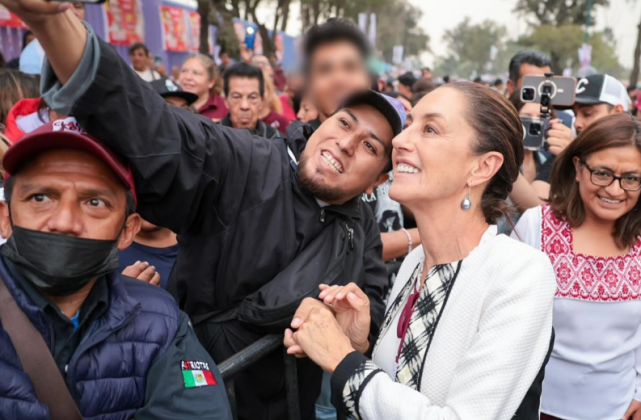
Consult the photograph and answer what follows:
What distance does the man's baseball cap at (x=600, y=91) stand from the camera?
150 inches

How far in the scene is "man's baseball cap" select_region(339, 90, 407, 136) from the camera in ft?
7.00

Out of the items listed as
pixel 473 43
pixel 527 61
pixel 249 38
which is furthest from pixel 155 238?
pixel 473 43

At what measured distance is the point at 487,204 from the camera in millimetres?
1771

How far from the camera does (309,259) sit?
189 centimetres

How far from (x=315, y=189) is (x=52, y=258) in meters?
0.92

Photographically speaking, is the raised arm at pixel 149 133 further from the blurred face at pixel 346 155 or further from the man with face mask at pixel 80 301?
the blurred face at pixel 346 155

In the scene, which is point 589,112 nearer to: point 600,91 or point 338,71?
point 600,91

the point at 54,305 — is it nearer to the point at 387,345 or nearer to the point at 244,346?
the point at 244,346

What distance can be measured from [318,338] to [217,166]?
63cm

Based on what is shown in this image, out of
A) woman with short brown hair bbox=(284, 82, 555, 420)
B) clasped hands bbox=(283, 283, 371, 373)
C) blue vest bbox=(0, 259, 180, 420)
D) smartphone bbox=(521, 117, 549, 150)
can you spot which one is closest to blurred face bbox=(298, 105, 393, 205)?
woman with short brown hair bbox=(284, 82, 555, 420)

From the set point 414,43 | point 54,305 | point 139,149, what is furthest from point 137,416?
point 414,43

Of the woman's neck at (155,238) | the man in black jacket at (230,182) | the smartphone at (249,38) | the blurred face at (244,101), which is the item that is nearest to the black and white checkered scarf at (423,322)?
the man in black jacket at (230,182)

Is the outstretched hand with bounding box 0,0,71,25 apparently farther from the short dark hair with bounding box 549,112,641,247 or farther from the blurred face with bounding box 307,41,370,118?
the short dark hair with bounding box 549,112,641,247

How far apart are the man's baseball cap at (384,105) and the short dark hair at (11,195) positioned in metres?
1.06
